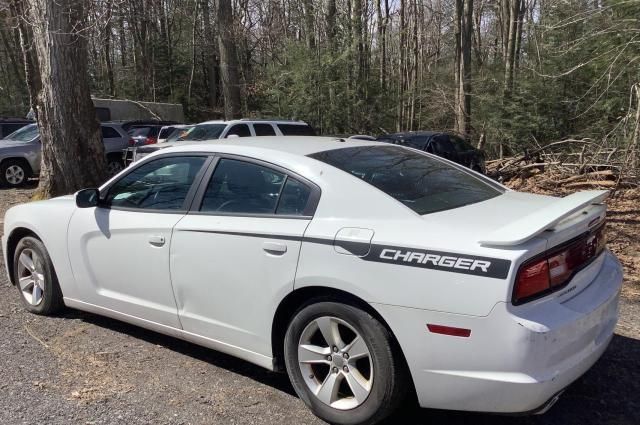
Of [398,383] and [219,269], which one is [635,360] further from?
[219,269]

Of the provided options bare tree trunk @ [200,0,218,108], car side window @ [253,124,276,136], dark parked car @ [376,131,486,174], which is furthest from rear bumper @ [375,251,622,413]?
bare tree trunk @ [200,0,218,108]

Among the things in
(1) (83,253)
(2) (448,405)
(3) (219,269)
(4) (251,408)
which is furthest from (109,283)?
(2) (448,405)

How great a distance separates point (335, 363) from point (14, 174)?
14765 mm

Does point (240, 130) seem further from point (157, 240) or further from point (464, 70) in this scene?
point (464, 70)

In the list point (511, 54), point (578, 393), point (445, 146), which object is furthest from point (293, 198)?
point (511, 54)

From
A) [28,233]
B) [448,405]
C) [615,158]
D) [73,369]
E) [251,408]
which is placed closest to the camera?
[448,405]

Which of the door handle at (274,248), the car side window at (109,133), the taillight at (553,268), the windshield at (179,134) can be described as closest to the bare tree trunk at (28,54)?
the car side window at (109,133)

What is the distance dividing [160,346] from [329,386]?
169cm

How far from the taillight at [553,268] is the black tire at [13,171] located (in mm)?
15501

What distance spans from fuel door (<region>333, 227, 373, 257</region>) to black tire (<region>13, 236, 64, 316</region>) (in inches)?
114

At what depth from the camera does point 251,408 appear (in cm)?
346

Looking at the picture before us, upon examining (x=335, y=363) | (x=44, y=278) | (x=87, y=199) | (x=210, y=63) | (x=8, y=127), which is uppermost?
(x=210, y=63)

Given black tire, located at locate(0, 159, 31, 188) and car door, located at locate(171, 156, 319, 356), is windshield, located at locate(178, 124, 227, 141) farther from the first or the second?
car door, located at locate(171, 156, 319, 356)

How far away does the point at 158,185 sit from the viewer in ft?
13.9
